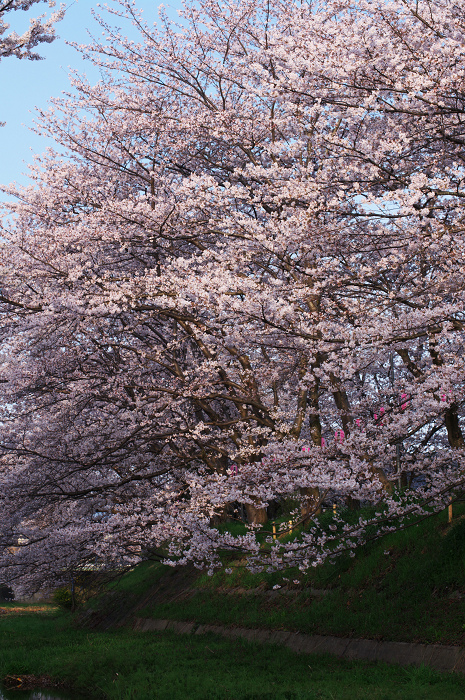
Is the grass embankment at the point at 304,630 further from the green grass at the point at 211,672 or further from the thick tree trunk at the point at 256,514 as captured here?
the thick tree trunk at the point at 256,514

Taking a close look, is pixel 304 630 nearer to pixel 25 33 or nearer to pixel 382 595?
pixel 382 595

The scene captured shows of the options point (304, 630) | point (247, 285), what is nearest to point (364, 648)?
point (304, 630)

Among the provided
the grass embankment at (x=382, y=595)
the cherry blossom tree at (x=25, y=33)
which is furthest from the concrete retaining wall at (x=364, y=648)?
the cherry blossom tree at (x=25, y=33)

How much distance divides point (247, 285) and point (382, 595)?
567 cm

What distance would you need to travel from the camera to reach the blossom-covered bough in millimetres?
8922

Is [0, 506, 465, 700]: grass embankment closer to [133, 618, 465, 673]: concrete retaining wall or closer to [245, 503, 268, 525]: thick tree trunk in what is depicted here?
[133, 618, 465, 673]: concrete retaining wall

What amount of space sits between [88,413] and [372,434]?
9.22 metres

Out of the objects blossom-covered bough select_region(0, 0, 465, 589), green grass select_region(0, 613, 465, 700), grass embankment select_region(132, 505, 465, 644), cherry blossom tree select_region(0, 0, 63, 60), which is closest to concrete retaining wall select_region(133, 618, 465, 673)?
grass embankment select_region(132, 505, 465, 644)

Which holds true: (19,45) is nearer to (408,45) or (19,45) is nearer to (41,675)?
(408,45)

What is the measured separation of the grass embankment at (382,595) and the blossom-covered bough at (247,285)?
28.4 inches

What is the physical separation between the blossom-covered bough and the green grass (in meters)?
1.72

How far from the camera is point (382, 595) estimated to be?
34.3 feet

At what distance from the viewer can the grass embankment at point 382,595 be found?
30.2 feet

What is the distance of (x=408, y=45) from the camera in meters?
8.71
